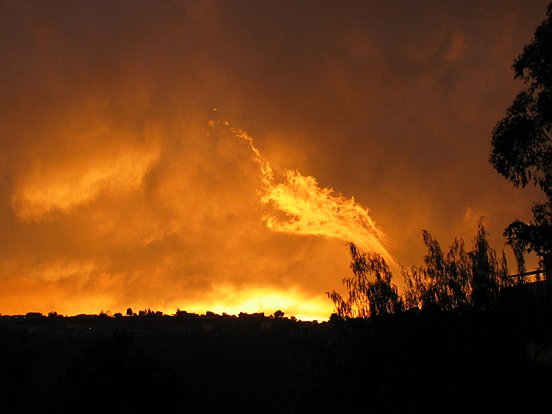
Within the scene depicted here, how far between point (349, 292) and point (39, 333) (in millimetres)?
79171

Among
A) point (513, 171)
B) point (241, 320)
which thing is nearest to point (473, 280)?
point (513, 171)

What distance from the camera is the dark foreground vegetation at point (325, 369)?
19.4 meters

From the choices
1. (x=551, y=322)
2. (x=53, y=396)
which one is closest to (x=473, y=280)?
(x=551, y=322)

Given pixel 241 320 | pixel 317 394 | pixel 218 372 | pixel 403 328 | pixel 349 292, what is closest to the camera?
pixel 403 328

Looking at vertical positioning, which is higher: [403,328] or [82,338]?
[82,338]

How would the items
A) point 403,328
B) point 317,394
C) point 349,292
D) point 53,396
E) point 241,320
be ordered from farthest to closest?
1. point 241,320
2. point 53,396
3. point 349,292
4. point 317,394
5. point 403,328

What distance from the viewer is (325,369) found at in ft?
82.3

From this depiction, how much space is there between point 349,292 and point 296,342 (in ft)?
11.7

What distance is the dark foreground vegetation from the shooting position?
19.4 m

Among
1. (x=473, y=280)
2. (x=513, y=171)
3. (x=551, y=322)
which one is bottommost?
(x=551, y=322)

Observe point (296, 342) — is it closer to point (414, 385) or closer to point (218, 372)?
point (414, 385)

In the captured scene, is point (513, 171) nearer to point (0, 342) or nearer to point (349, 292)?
point (349, 292)

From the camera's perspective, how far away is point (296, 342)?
26.2 m

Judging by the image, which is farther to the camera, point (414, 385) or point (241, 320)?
point (241, 320)
